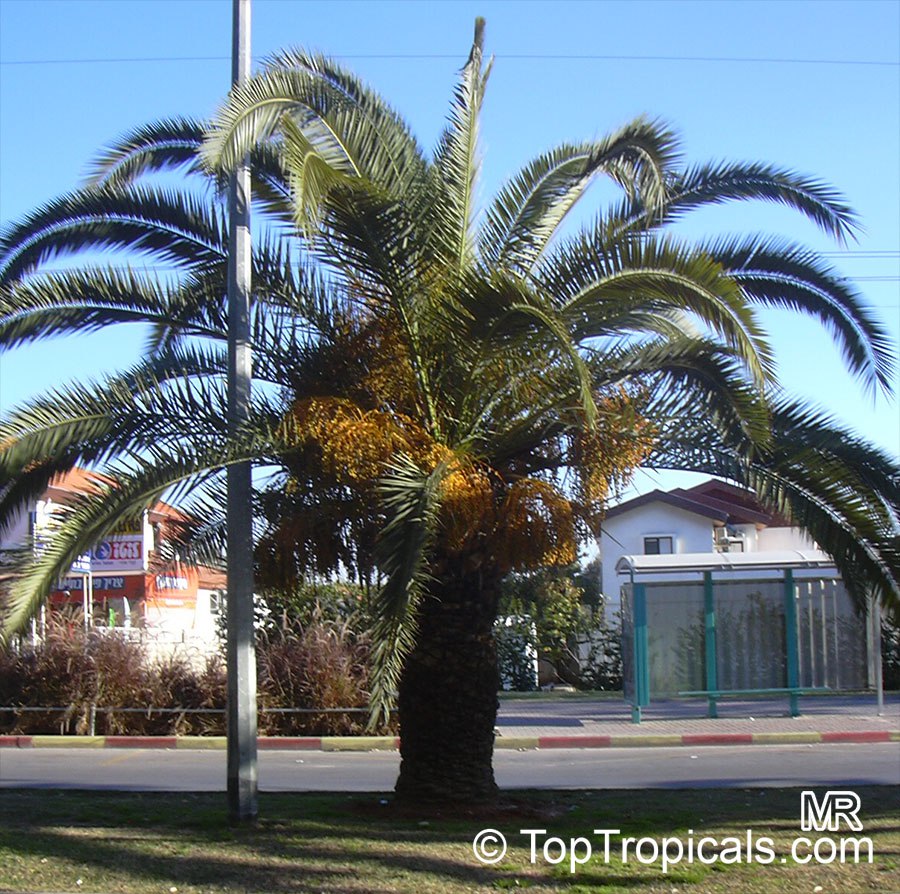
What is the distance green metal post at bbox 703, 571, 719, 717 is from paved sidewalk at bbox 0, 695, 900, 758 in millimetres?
665

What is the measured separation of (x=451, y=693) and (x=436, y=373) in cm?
245

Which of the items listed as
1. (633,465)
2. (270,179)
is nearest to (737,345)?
(633,465)

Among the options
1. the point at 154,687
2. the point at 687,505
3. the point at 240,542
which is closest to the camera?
the point at 240,542

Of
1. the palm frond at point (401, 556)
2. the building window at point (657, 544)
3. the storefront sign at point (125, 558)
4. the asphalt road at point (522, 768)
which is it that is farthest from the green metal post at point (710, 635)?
the building window at point (657, 544)

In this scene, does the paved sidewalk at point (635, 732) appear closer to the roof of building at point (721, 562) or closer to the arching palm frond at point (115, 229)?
the roof of building at point (721, 562)

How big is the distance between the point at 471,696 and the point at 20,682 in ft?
37.2

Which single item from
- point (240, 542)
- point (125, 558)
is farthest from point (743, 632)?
point (125, 558)

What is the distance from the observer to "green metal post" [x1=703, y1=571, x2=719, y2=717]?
1891 cm

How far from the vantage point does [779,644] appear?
19.2 metres

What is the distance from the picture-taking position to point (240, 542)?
898 cm

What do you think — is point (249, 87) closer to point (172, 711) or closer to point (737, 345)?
point (737, 345)

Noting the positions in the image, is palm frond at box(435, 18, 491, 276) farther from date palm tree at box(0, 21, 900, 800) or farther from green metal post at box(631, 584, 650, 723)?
green metal post at box(631, 584, 650, 723)

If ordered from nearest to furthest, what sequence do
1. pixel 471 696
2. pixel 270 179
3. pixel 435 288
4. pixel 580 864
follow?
pixel 580 864, pixel 435 288, pixel 471 696, pixel 270 179

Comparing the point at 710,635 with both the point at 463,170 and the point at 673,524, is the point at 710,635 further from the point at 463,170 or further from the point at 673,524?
the point at 673,524
